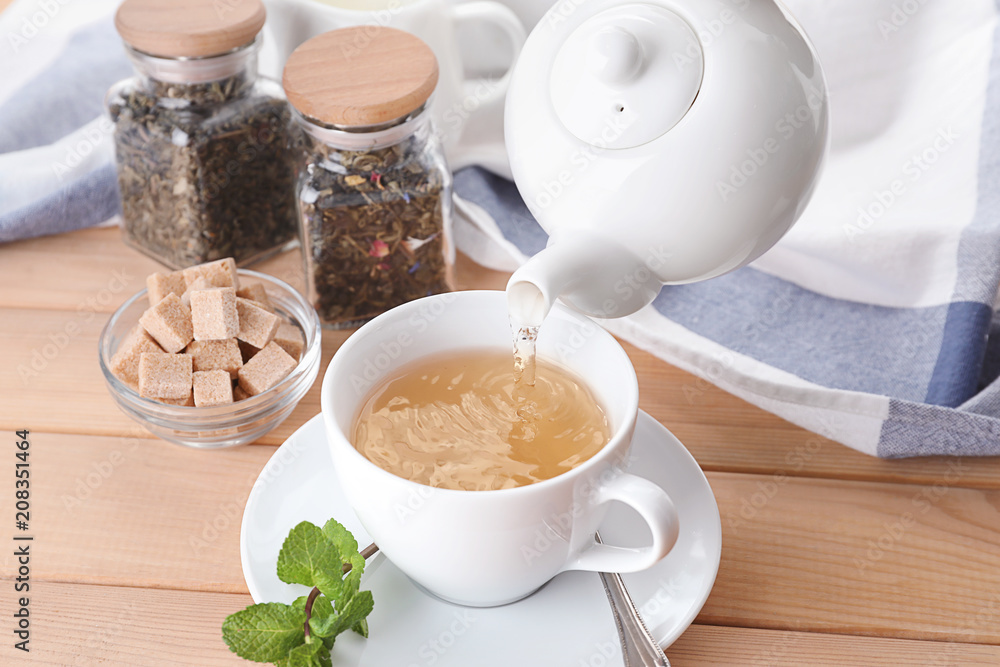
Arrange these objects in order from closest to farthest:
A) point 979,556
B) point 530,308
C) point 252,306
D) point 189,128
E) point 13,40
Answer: point 530,308
point 979,556
point 252,306
point 189,128
point 13,40

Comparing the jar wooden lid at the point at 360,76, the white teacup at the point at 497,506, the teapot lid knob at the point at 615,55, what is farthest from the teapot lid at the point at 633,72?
the jar wooden lid at the point at 360,76

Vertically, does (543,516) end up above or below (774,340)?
above

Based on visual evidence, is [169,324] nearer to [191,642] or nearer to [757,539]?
[191,642]

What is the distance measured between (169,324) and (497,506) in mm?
540

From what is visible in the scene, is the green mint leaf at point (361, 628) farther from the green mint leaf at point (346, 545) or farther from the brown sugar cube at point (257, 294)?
the brown sugar cube at point (257, 294)

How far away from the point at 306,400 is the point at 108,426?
24 cm

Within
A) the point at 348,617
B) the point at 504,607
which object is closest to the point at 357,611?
the point at 348,617

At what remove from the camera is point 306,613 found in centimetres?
77

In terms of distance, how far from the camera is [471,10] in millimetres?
1354

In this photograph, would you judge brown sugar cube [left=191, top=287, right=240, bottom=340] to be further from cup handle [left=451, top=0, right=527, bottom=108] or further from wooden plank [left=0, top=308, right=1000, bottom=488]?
cup handle [left=451, top=0, right=527, bottom=108]

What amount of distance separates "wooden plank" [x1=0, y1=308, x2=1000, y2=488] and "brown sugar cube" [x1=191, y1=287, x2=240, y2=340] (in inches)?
5.6

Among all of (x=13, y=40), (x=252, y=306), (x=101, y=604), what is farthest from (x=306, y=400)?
(x=13, y=40)

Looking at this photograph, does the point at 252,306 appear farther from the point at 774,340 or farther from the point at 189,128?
the point at 774,340

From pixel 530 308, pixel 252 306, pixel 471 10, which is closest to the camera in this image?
pixel 530 308
